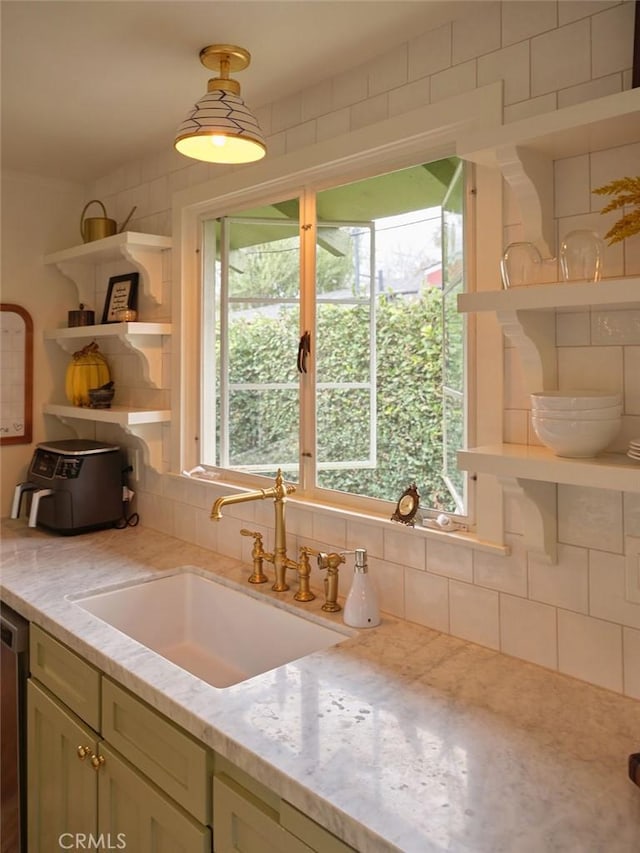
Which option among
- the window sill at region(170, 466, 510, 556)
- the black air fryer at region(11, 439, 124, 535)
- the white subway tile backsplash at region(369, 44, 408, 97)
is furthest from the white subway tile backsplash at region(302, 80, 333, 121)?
the black air fryer at region(11, 439, 124, 535)

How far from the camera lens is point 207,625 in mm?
1948

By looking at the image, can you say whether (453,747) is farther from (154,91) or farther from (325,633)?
(154,91)

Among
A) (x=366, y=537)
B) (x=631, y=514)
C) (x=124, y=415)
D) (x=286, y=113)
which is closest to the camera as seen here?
(x=631, y=514)

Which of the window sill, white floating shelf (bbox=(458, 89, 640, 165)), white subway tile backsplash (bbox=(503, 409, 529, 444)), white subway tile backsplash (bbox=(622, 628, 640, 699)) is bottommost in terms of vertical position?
white subway tile backsplash (bbox=(622, 628, 640, 699))

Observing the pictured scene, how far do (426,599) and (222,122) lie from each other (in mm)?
1245

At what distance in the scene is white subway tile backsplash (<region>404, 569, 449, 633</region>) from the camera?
154cm

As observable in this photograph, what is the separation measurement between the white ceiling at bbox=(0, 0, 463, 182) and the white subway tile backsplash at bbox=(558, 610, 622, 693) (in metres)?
1.38

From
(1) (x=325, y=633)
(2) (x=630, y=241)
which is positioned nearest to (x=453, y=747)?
(1) (x=325, y=633)

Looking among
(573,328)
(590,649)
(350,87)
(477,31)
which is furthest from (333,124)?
(590,649)

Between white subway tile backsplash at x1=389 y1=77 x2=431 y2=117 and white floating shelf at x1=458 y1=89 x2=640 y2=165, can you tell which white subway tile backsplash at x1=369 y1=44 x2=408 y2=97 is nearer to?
white subway tile backsplash at x1=389 y1=77 x2=431 y2=117

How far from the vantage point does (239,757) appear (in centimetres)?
108

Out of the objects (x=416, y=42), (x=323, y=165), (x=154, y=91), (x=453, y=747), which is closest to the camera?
(x=453, y=747)

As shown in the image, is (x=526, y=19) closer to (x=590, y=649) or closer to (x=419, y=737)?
(x=590, y=649)

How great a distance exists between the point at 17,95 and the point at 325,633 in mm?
1845
